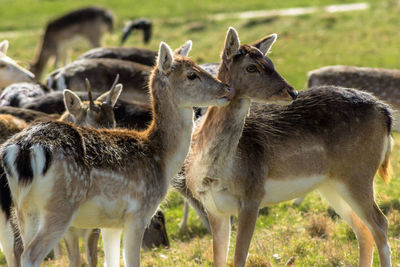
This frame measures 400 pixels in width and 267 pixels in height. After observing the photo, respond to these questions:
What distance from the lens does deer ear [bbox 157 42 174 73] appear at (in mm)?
5770

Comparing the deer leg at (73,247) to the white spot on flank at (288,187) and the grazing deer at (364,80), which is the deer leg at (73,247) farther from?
the grazing deer at (364,80)

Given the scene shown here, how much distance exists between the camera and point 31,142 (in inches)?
199

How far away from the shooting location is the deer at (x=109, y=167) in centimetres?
503

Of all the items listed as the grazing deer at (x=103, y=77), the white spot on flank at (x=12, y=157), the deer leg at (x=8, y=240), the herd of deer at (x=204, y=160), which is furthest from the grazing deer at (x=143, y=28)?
the white spot on flank at (x=12, y=157)

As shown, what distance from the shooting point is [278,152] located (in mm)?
6418

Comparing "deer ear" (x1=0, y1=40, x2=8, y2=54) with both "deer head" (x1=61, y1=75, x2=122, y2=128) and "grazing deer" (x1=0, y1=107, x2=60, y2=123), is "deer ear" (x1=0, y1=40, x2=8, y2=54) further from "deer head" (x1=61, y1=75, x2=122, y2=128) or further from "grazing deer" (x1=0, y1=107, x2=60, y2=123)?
"deer head" (x1=61, y1=75, x2=122, y2=128)

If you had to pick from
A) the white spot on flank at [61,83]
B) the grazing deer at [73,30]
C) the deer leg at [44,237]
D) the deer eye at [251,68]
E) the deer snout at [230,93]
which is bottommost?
the grazing deer at [73,30]

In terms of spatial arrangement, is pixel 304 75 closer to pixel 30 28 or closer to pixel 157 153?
pixel 157 153

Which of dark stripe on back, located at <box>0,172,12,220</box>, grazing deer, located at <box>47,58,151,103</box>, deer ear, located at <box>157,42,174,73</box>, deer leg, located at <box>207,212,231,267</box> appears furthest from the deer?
grazing deer, located at <box>47,58,151,103</box>

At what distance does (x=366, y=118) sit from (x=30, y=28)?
2297 cm

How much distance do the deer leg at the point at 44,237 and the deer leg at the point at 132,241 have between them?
608 mm

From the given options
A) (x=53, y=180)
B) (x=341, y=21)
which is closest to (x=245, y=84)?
(x=53, y=180)

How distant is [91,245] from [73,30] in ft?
49.6

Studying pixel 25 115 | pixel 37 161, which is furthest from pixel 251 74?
pixel 25 115
